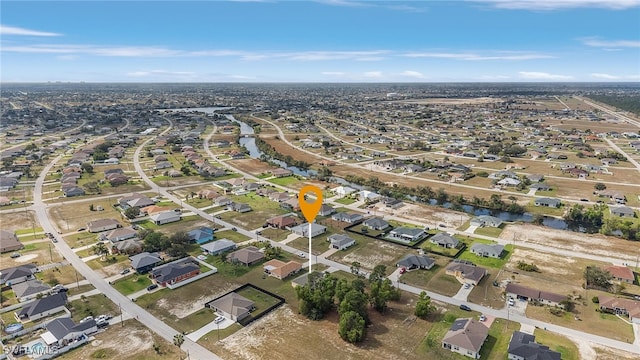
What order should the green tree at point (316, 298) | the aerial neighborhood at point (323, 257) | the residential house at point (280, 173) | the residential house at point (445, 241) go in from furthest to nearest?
the residential house at point (280, 173) → the residential house at point (445, 241) → the green tree at point (316, 298) → the aerial neighborhood at point (323, 257)

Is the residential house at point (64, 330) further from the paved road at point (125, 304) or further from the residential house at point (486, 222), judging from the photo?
the residential house at point (486, 222)

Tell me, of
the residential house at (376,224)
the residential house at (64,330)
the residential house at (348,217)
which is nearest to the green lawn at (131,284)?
the residential house at (64,330)

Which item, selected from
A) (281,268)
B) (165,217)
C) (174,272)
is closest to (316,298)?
(281,268)

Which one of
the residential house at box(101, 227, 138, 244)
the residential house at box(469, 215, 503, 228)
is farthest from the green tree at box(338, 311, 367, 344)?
the residential house at box(101, 227, 138, 244)

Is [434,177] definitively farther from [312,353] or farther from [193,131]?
[193,131]

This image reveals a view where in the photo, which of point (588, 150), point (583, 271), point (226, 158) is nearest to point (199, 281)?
point (583, 271)
